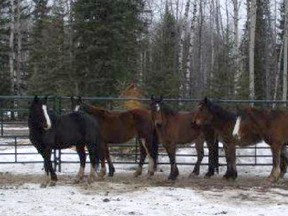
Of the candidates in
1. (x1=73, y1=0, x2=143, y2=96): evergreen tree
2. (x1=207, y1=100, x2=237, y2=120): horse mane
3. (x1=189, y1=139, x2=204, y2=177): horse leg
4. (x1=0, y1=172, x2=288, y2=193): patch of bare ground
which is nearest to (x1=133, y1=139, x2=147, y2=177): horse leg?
(x1=0, y1=172, x2=288, y2=193): patch of bare ground

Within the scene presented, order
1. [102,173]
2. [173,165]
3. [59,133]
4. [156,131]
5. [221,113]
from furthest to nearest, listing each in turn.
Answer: [156,131]
[102,173]
[221,113]
[173,165]
[59,133]

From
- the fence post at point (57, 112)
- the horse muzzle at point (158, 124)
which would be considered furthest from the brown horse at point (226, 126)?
the fence post at point (57, 112)

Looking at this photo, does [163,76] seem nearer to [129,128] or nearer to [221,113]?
[129,128]

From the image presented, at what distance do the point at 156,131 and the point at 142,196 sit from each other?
8.36 ft

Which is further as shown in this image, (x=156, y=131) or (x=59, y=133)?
(x=156, y=131)

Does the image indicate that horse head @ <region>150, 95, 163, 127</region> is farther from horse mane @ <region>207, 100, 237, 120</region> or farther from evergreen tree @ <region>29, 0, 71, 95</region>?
evergreen tree @ <region>29, 0, 71, 95</region>

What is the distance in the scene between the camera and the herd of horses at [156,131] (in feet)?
35.5

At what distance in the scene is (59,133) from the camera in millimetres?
10898

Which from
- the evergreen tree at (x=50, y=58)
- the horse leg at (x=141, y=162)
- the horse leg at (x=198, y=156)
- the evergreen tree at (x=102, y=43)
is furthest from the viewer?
the evergreen tree at (x=50, y=58)

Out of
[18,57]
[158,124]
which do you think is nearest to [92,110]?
[158,124]

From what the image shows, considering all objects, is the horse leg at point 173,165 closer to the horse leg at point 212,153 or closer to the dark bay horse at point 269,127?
the horse leg at point 212,153

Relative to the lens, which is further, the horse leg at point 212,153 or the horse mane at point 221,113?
the horse leg at point 212,153

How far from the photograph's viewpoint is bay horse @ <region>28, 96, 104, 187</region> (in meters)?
10.6

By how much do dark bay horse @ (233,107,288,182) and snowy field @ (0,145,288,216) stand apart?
0.53 m
